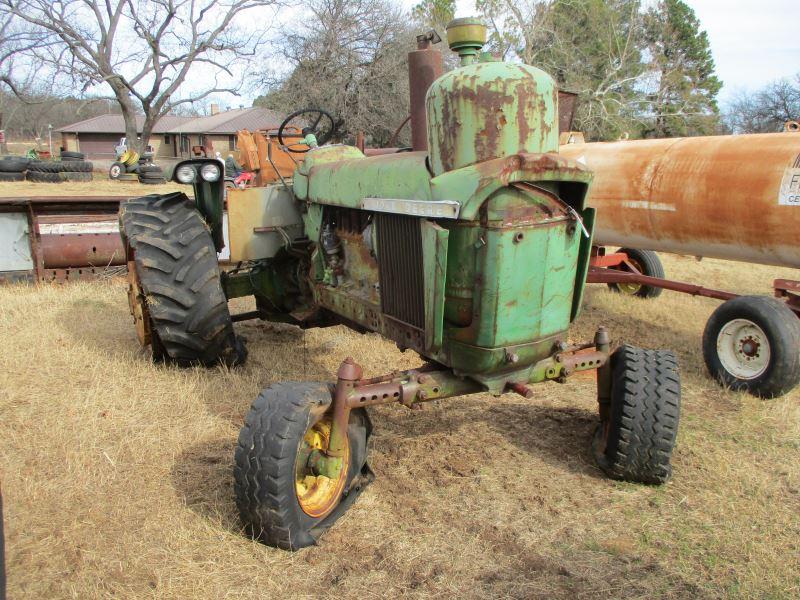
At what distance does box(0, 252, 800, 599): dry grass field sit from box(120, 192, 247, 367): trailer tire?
30 cm

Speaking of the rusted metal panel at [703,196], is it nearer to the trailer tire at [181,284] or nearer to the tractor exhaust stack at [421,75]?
the tractor exhaust stack at [421,75]

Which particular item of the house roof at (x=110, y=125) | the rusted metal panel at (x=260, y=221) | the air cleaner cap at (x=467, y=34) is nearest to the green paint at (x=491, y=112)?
the air cleaner cap at (x=467, y=34)

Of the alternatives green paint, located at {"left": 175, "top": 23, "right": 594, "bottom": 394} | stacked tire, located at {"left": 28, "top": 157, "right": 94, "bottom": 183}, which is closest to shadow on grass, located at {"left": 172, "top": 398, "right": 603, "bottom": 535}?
green paint, located at {"left": 175, "top": 23, "right": 594, "bottom": 394}

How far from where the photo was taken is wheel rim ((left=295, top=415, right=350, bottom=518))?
2846mm

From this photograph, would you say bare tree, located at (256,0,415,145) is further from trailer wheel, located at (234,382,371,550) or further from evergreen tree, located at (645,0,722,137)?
trailer wheel, located at (234,382,371,550)

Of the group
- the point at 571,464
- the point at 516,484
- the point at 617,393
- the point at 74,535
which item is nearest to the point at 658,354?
the point at 617,393

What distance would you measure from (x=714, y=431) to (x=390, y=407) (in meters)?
1.94

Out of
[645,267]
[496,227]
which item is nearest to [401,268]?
[496,227]

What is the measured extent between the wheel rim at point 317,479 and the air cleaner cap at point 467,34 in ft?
5.73

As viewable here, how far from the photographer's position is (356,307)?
3.69 meters

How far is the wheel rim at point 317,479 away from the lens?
9.34 feet

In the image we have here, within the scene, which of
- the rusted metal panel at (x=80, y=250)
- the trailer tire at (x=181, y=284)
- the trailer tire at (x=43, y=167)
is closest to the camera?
the trailer tire at (x=181, y=284)

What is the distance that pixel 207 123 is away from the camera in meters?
53.7

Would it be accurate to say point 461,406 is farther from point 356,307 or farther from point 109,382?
point 109,382
